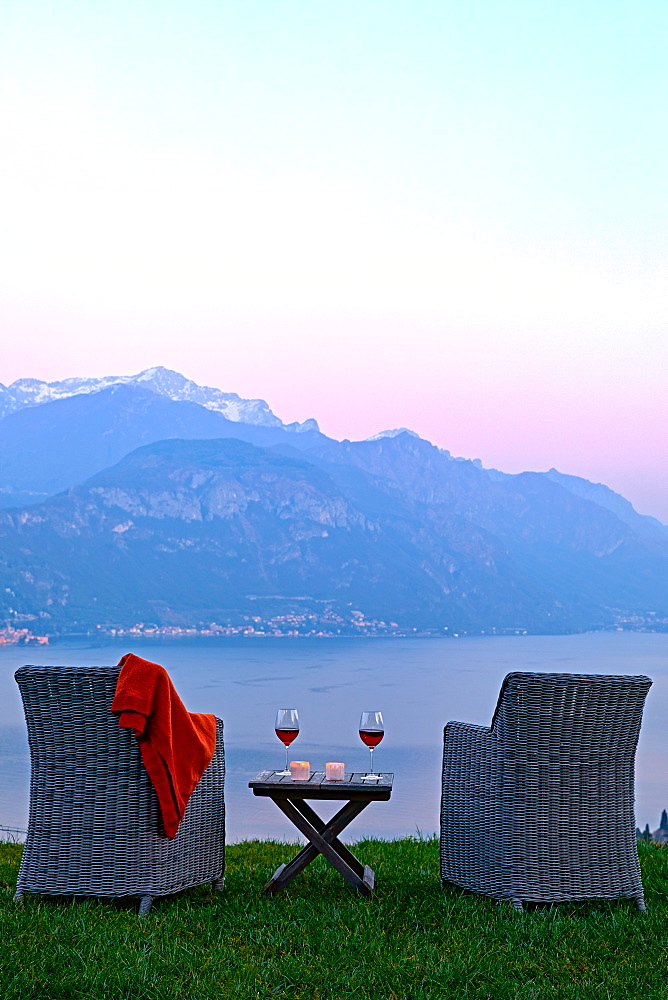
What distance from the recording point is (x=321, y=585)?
3615 inches

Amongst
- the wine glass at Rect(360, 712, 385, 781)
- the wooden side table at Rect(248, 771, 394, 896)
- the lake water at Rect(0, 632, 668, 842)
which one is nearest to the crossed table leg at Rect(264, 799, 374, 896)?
the wooden side table at Rect(248, 771, 394, 896)

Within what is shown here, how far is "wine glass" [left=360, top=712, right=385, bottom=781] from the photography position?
4.16 meters

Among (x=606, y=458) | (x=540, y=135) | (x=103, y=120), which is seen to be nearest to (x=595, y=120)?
(x=540, y=135)

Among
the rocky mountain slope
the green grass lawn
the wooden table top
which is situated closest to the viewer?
the green grass lawn

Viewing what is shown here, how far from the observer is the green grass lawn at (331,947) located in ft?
9.62

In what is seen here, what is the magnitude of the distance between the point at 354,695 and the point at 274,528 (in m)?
53.1

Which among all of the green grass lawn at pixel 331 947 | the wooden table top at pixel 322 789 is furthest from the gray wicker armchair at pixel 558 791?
the wooden table top at pixel 322 789

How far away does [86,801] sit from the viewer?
12.6 feet

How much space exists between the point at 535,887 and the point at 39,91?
21.7 meters

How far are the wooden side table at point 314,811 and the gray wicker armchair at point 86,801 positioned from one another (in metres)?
0.48

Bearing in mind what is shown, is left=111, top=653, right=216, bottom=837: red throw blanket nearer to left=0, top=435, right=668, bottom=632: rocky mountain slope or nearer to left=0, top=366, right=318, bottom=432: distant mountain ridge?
left=0, top=435, right=668, bottom=632: rocky mountain slope

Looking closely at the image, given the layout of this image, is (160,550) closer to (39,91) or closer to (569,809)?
(39,91)

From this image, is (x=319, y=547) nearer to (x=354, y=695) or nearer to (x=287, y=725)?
(x=354, y=695)

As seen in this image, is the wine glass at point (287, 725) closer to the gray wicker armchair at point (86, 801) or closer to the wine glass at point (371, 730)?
the wine glass at point (371, 730)
